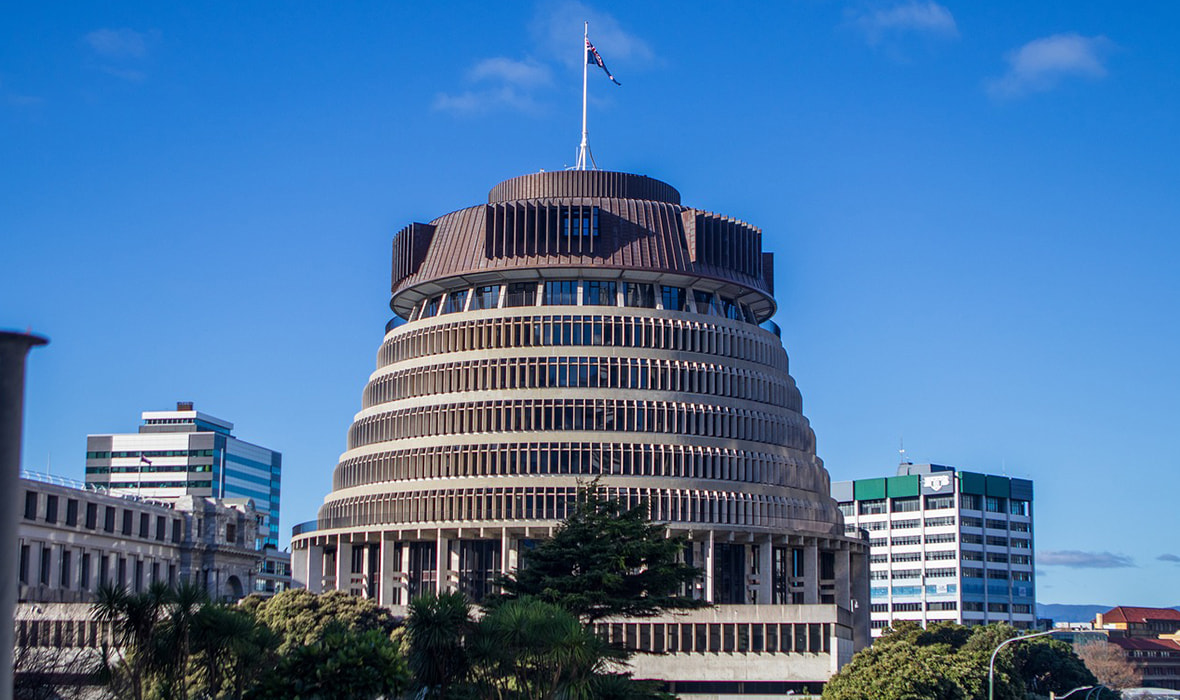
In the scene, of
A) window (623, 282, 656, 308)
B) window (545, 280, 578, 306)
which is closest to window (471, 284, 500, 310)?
window (545, 280, 578, 306)

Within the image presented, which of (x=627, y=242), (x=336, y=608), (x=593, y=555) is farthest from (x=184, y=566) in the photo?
(x=593, y=555)

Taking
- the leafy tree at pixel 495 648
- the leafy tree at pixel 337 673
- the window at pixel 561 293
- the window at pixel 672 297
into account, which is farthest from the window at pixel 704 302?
the leafy tree at pixel 337 673

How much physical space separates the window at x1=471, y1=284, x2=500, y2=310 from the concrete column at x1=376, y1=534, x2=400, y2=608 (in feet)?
82.4

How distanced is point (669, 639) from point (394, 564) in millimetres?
32419

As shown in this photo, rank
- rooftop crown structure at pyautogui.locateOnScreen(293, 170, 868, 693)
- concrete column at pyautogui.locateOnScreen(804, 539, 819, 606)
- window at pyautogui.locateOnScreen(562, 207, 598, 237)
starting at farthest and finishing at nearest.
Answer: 1. concrete column at pyautogui.locateOnScreen(804, 539, 819, 606)
2. window at pyautogui.locateOnScreen(562, 207, 598, 237)
3. rooftop crown structure at pyautogui.locateOnScreen(293, 170, 868, 693)

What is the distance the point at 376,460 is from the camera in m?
153

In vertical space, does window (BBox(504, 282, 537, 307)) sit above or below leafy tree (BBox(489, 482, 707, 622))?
above

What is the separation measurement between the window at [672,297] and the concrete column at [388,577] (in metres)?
36.6

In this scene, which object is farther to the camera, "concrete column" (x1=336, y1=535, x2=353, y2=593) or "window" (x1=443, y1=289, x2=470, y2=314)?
"window" (x1=443, y1=289, x2=470, y2=314)

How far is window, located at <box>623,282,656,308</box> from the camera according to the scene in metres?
152

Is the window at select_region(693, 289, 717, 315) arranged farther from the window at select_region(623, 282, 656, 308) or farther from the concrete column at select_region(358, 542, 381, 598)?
the concrete column at select_region(358, 542, 381, 598)

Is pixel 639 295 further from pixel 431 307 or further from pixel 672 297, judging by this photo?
pixel 431 307

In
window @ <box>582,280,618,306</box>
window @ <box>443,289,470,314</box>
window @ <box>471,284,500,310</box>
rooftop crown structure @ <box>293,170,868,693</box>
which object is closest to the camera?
rooftop crown structure @ <box>293,170,868,693</box>

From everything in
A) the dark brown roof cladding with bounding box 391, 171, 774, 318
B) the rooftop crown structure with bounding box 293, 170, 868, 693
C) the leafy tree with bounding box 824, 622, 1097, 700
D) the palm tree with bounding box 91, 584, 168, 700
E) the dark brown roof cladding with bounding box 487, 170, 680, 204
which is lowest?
the leafy tree with bounding box 824, 622, 1097, 700
